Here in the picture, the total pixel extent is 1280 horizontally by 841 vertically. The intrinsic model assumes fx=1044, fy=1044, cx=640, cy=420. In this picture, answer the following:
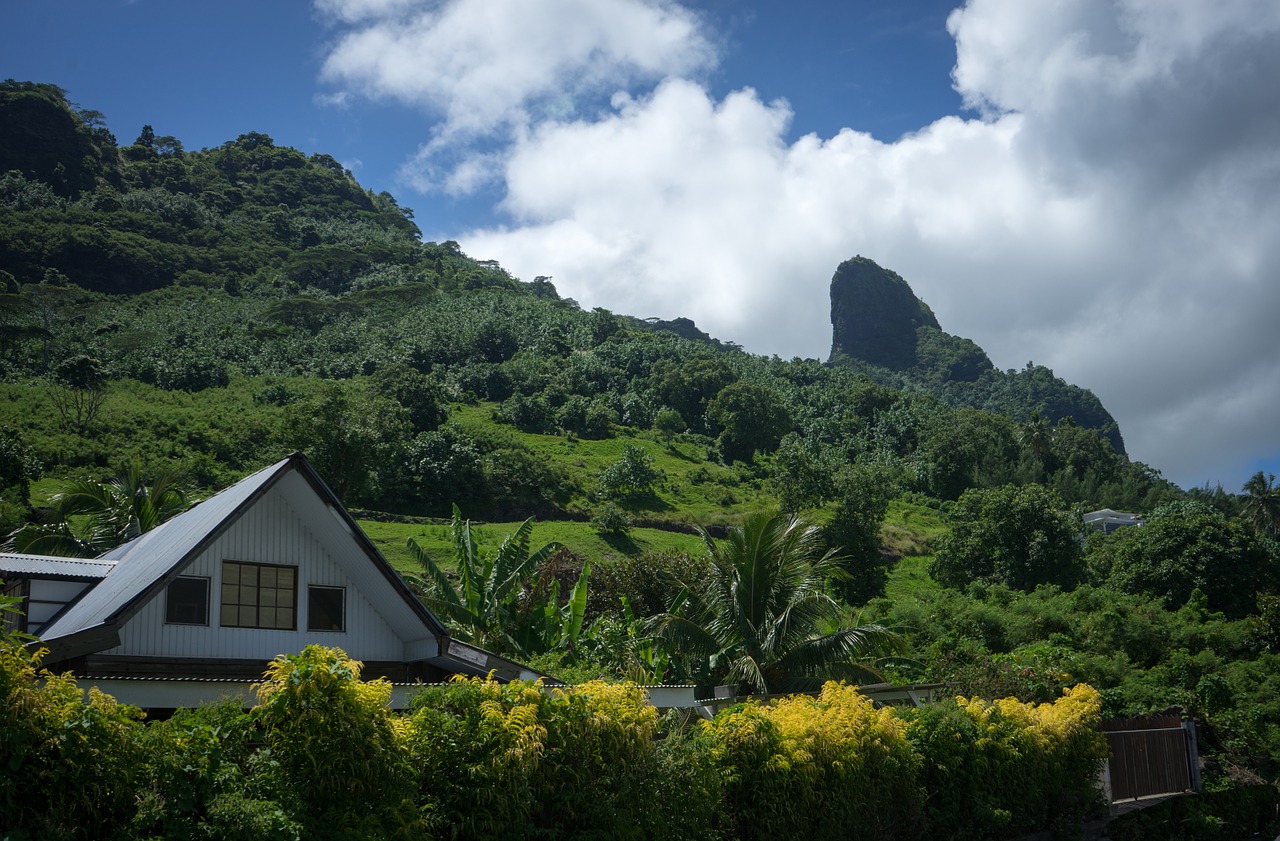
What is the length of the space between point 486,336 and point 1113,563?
5984 cm

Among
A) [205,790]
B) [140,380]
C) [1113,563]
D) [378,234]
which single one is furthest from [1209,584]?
[378,234]

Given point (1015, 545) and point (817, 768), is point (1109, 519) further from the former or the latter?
point (817, 768)

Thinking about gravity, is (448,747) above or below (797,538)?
below

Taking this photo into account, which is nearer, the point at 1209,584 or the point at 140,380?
the point at 1209,584

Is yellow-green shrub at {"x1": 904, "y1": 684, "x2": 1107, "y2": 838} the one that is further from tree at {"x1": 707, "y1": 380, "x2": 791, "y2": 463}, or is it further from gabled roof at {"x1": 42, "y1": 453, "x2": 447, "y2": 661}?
tree at {"x1": 707, "y1": 380, "x2": 791, "y2": 463}

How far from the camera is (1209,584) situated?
36.4 meters

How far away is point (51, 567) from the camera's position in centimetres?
1464

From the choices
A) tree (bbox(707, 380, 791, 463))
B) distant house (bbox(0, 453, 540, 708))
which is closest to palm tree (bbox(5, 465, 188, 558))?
distant house (bbox(0, 453, 540, 708))

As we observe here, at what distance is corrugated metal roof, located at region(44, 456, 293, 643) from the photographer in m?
12.7

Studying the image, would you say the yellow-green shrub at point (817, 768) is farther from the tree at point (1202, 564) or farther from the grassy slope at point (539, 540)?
the tree at point (1202, 564)

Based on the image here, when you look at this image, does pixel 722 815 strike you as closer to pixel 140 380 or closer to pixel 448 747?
pixel 448 747

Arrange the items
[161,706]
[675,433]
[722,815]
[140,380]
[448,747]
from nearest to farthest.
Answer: [448,747]
[161,706]
[722,815]
[140,380]
[675,433]

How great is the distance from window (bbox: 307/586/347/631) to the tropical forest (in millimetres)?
3316

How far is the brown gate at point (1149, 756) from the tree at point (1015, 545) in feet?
73.5
